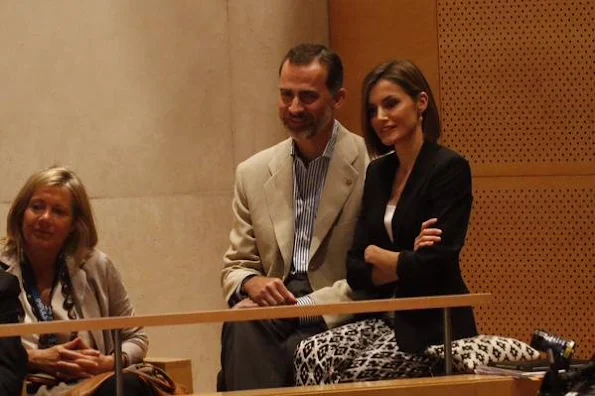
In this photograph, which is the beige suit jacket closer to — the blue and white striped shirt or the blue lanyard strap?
the blue and white striped shirt

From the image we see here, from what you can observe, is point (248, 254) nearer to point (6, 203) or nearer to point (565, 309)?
point (6, 203)

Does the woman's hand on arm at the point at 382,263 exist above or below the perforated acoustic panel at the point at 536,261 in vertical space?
above

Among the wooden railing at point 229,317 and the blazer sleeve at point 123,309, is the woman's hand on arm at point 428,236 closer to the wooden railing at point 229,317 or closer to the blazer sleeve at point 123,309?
the wooden railing at point 229,317

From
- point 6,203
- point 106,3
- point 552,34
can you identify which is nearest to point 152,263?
point 6,203

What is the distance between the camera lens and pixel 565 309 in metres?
6.49

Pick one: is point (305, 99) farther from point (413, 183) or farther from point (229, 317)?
point (229, 317)

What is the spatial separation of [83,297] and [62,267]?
5.3 inches

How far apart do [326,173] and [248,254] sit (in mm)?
429

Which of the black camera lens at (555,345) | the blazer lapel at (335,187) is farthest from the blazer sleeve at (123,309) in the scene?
the black camera lens at (555,345)

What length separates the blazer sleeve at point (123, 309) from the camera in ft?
14.8

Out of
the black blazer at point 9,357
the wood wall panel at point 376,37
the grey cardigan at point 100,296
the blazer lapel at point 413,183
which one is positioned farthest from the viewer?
the wood wall panel at point 376,37

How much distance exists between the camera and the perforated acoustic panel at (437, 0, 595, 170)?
6547mm

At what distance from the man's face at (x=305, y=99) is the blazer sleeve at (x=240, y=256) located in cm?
36

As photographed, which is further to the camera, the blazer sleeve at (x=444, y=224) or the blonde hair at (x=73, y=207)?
the blonde hair at (x=73, y=207)
